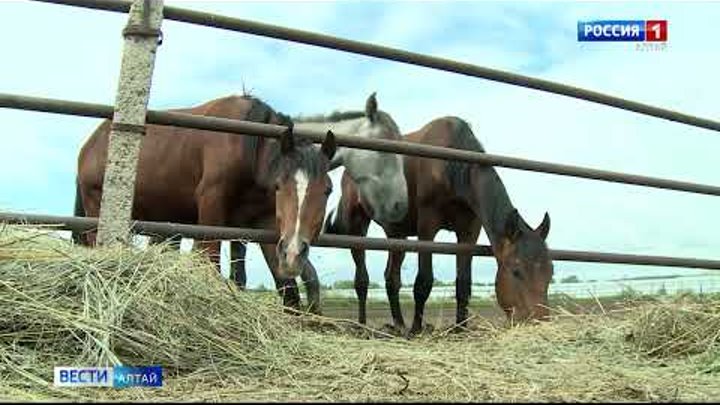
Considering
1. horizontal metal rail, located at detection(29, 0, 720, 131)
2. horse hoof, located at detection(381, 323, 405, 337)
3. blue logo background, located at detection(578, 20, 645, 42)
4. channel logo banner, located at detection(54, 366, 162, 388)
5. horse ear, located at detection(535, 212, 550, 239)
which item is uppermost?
blue logo background, located at detection(578, 20, 645, 42)

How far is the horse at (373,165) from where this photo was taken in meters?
6.48

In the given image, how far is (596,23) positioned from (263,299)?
11.8 ft

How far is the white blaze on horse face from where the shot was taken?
3865mm

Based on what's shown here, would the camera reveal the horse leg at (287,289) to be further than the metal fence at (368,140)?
Yes

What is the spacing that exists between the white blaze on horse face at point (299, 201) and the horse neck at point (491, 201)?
68.4 inches

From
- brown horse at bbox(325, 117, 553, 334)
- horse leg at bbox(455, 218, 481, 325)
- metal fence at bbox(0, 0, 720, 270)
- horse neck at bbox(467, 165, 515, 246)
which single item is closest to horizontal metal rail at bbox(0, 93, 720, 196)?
metal fence at bbox(0, 0, 720, 270)

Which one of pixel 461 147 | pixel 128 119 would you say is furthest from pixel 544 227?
pixel 128 119

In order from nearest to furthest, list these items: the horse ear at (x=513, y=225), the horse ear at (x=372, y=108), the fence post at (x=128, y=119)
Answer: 1. the fence post at (x=128, y=119)
2. the horse ear at (x=513, y=225)
3. the horse ear at (x=372, y=108)

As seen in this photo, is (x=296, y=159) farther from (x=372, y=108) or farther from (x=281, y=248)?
(x=372, y=108)

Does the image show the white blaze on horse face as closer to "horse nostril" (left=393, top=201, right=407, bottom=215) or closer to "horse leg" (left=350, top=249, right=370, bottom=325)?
"horse nostril" (left=393, top=201, right=407, bottom=215)

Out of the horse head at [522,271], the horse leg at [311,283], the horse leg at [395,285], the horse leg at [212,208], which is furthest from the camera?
the horse leg at [395,285]

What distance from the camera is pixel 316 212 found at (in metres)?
4.11

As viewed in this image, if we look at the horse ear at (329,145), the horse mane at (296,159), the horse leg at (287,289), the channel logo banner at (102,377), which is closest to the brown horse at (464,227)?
the horse leg at (287,289)

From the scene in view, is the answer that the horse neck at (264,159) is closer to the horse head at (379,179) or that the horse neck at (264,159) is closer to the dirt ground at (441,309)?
the dirt ground at (441,309)
